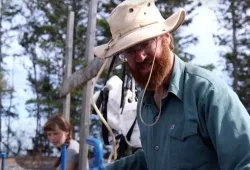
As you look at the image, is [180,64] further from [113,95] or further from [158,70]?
[113,95]

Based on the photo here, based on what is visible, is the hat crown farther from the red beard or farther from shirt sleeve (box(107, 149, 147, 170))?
shirt sleeve (box(107, 149, 147, 170))

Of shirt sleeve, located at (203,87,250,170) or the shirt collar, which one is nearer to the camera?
shirt sleeve, located at (203,87,250,170)

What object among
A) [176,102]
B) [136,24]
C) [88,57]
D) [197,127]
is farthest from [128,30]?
[88,57]

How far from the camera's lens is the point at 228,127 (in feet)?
4.37

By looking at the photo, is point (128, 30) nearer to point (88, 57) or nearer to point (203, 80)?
point (203, 80)

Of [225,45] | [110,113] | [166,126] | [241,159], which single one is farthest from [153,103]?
[225,45]

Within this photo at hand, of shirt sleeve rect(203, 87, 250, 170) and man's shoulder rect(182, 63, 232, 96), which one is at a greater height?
man's shoulder rect(182, 63, 232, 96)

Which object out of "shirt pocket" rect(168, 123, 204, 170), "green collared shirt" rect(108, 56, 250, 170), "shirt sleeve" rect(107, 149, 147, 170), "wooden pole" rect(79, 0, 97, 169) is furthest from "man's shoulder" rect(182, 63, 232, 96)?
"wooden pole" rect(79, 0, 97, 169)

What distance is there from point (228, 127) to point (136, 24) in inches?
17.6

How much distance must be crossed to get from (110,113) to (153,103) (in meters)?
2.09

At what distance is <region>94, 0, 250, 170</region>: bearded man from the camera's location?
1.34 m

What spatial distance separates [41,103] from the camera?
70.7ft

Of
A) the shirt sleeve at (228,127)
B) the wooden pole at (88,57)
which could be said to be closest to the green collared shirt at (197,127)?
the shirt sleeve at (228,127)

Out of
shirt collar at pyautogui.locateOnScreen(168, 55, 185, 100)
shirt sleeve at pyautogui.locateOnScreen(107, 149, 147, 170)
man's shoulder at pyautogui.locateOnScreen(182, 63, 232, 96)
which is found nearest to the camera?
man's shoulder at pyautogui.locateOnScreen(182, 63, 232, 96)
